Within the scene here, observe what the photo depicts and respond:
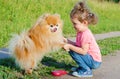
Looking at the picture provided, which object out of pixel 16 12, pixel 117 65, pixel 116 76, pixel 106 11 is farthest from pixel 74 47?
pixel 106 11

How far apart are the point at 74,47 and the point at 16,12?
7.41 meters

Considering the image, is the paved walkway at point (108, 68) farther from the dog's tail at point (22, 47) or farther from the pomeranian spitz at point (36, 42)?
the dog's tail at point (22, 47)

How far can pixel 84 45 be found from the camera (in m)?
5.91

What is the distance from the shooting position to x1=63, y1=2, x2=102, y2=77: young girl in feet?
19.4

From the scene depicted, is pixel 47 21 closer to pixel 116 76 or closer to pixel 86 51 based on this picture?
pixel 86 51

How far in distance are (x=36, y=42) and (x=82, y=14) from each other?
3.09ft

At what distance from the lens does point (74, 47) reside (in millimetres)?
5816

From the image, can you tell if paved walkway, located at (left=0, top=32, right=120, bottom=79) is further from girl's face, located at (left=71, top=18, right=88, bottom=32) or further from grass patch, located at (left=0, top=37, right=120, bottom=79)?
girl's face, located at (left=71, top=18, right=88, bottom=32)

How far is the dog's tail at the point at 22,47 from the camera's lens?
18.1 feet

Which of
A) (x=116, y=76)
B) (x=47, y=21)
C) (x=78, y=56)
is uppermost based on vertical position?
(x=47, y=21)

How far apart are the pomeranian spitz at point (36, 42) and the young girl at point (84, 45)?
0.33 meters

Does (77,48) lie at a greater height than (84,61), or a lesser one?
greater

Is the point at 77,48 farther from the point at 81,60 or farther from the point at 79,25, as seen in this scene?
the point at 79,25

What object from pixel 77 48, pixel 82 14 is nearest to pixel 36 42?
pixel 77 48
